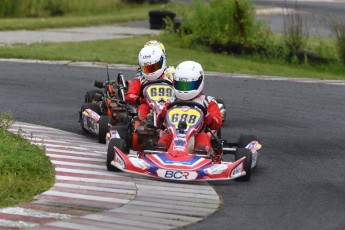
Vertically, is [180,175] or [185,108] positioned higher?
[185,108]

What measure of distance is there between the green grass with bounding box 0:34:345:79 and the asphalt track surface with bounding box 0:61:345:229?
0.96 m

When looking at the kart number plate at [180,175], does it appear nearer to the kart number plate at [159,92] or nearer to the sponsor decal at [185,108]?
the sponsor decal at [185,108]

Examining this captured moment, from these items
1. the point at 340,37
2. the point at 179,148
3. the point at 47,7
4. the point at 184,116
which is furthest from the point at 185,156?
the point at 47,7

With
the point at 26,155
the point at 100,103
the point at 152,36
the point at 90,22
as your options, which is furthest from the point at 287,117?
the point at 90,22

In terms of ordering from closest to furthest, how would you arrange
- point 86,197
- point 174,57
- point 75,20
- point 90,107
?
point 86,197, point 90,107, point 174,57, point 75,20

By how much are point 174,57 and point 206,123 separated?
34.9 ft

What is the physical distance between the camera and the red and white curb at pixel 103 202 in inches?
332

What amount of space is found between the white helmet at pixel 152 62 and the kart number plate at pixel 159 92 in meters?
0.17

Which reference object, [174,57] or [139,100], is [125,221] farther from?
[174,57]

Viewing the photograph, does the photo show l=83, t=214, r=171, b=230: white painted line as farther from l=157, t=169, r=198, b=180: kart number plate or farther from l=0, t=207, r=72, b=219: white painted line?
l=157, t=169, r=198, b=180: kart number plate

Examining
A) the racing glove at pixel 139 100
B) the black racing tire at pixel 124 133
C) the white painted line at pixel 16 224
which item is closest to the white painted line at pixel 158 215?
the white painted line at pixel 16 224

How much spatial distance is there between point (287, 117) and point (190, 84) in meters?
4.03

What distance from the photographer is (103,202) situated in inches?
360

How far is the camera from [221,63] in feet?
71.2
